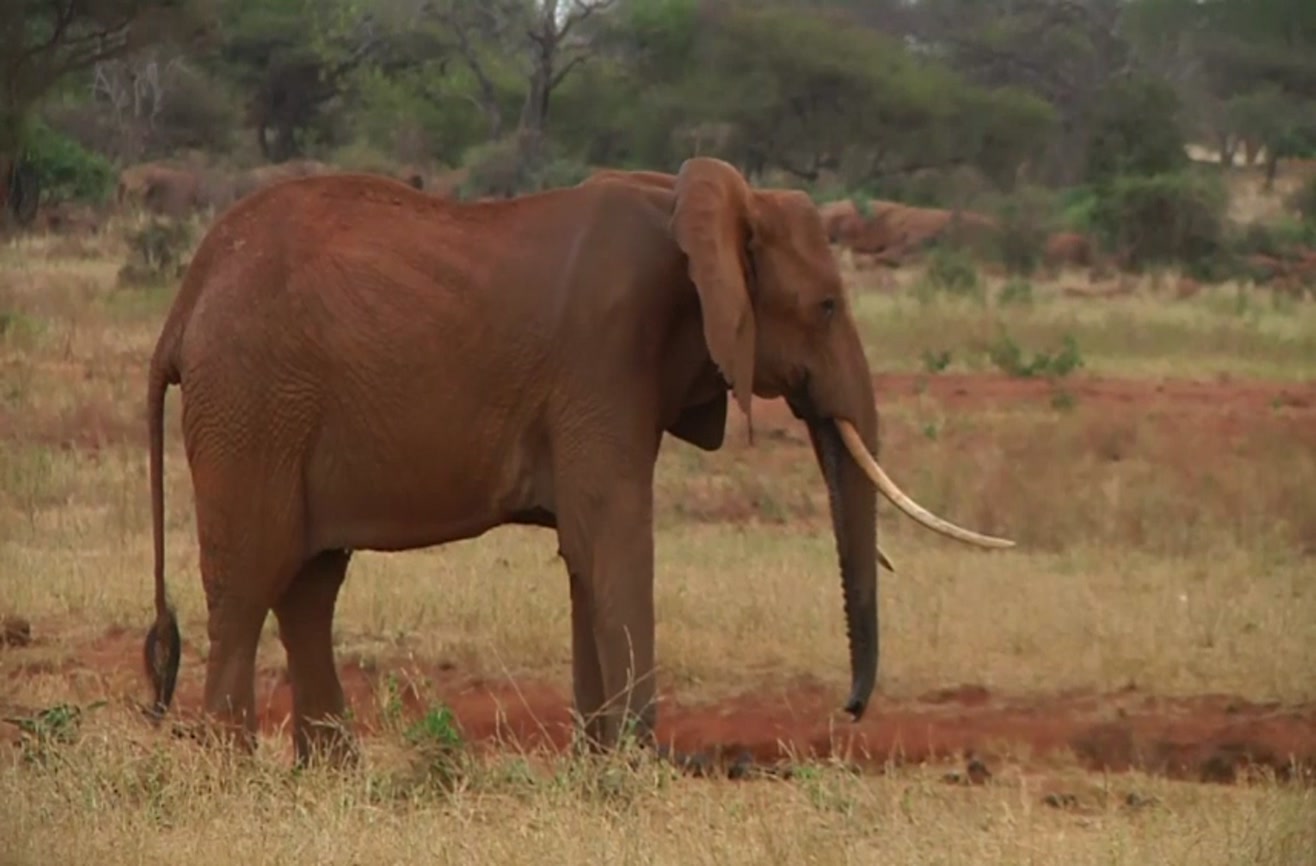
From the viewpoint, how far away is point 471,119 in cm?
3931

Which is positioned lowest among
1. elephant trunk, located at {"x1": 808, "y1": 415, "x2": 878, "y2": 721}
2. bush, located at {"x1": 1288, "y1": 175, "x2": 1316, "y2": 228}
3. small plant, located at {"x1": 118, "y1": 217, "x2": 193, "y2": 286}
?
small plant, located at {"x1": 118, "y1": 217, "x2": 193, "y2": 286}

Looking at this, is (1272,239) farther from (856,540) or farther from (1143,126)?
(856,540)

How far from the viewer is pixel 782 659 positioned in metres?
8.52

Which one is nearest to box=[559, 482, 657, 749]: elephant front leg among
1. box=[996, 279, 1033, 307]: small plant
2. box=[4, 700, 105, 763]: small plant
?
box=[4, 700, 105, 763]: small plant

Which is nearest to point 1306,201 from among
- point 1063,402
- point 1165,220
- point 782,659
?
point 1165,220

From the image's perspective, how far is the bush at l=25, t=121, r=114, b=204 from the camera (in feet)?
92.2

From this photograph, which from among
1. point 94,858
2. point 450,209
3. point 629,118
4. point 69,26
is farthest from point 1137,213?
point 94,858

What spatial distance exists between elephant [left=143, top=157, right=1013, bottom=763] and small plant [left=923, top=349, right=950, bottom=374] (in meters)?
9.71

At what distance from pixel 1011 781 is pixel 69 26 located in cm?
1420

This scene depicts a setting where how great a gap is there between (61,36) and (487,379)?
1286 centimetres

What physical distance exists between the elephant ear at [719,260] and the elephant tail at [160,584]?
4.78ft

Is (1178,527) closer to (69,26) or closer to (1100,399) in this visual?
(1100,399)

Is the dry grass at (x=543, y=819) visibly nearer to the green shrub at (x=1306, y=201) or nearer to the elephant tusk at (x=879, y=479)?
the elephant tusk at (x=879, y=479)

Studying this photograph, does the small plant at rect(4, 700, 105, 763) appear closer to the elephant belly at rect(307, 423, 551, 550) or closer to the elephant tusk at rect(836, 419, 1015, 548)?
the elephant belly at rect(307, 423, 551, 550)
